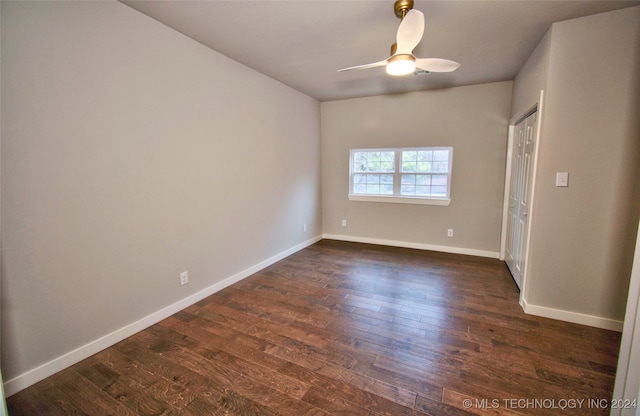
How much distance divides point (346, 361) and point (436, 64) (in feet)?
7.66

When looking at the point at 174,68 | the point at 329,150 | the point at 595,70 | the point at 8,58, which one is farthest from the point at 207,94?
the point at 595,70

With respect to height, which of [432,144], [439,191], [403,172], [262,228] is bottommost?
[262,228]

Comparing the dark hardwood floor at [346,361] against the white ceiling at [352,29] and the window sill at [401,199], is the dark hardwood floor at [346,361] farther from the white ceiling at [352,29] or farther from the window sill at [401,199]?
the white ceiling at [352,29]

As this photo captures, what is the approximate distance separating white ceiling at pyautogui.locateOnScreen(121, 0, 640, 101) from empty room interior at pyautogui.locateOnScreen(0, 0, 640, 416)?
0.02 meters

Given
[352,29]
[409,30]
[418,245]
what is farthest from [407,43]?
[418,245]

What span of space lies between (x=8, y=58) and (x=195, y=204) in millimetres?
1516

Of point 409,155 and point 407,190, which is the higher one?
point 409,155

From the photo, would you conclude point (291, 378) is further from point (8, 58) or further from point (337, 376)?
point (8, 58)

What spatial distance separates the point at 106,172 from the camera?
204cm

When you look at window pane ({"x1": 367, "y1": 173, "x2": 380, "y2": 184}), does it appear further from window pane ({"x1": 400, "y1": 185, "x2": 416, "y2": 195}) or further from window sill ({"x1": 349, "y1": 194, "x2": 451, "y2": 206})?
window pane ({"x1": 400, "y1": 185, "x2": 416, "y2": 195})

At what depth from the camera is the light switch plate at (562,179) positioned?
2329mm

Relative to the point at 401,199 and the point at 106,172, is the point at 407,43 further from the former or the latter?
the point at 401,199

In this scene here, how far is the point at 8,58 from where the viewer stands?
1.57m

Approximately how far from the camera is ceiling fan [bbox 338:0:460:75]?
5.72ft
